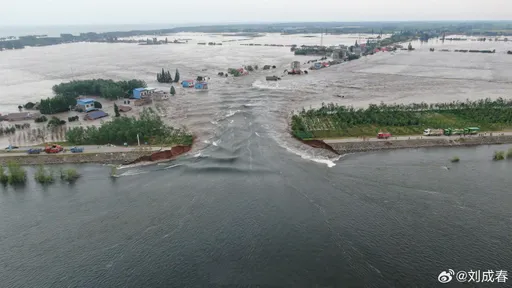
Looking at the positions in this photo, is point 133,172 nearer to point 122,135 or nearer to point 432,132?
point 122,135

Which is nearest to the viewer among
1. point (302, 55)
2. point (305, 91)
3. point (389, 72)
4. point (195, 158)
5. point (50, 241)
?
point (50, 241)

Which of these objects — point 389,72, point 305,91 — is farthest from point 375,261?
point 389,72

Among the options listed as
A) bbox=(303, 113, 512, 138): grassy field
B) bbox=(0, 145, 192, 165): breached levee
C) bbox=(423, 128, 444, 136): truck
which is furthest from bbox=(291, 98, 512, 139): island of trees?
bbox=(0, 145, 192, 165): breached levee

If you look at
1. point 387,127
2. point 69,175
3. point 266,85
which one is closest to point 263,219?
point 69,175

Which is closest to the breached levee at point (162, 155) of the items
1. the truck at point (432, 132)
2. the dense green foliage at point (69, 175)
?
the dense green foliage at point (69, 175)

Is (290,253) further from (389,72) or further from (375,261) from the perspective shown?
(389,72)

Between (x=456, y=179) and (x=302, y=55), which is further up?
(x=302, y=55)
